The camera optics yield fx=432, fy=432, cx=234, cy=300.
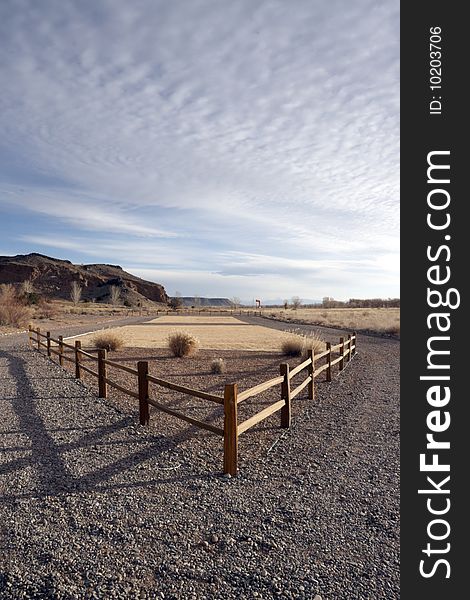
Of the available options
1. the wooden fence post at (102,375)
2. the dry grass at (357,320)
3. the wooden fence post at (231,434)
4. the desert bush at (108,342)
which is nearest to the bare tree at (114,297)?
the dry grass at (357,320)

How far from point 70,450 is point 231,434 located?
7.99 ft

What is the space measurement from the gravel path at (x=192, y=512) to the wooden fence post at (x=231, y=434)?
178 mm

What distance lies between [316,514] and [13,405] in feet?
22.8

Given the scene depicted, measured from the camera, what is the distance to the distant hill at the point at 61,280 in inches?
5285

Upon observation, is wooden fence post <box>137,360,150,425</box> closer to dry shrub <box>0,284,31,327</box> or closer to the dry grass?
the dry grass

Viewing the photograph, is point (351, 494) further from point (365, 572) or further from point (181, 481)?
point (181, 481)

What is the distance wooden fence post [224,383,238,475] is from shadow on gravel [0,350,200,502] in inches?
21.9

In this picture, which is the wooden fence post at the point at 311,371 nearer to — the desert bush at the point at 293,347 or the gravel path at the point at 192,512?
the gravel path at the point at 192,512

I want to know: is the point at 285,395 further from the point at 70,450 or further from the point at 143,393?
the point at 70,450

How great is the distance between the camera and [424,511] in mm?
3926

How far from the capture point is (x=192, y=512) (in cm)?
417

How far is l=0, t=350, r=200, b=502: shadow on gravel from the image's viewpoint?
475cm

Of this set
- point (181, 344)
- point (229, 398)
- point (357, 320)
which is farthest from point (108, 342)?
point (357, 320)

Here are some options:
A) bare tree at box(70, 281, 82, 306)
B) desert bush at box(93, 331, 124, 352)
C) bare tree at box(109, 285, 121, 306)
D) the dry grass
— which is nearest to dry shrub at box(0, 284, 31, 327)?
desert bush at box(93, 331, 124, 352)
